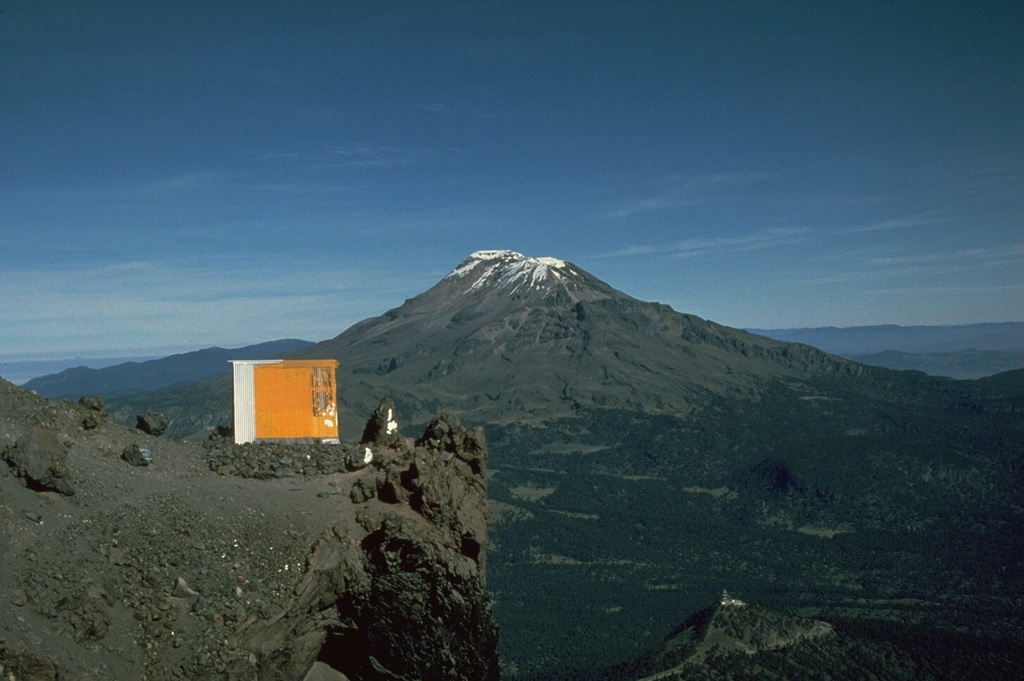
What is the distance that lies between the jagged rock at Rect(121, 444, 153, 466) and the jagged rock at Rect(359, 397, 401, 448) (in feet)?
20.6

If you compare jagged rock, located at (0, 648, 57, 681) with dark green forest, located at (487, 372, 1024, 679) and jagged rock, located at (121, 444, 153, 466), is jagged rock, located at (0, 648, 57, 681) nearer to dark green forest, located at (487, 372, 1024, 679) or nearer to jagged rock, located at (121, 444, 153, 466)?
jagged rock, located at (121, 444, 153, 466)

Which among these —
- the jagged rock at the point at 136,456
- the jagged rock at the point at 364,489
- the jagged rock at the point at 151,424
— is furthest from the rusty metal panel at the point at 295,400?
the jagged rock at the point at 136,456

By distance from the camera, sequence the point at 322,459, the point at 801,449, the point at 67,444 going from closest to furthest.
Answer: the point at 67,444 < the point at 322,459 < the point at 801,449

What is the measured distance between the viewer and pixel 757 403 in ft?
641

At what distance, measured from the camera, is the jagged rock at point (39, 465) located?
52.0 ft

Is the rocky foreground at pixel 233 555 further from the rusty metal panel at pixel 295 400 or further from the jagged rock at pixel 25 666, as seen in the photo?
the rusty metal panel at pixel 295 400

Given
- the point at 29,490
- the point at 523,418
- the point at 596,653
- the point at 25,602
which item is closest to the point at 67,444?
the point at 29,490

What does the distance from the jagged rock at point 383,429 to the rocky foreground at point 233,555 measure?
151 mm

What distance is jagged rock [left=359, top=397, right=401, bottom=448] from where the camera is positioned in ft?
76.6

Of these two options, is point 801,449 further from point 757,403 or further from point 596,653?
point 596,653

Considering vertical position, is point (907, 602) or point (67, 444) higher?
point (67, 444)

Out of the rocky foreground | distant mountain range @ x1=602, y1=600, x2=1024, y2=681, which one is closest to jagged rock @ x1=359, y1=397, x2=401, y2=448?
the rocky foreground

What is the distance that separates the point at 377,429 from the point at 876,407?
7742 inches

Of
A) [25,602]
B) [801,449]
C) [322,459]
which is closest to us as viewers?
[25,602]
